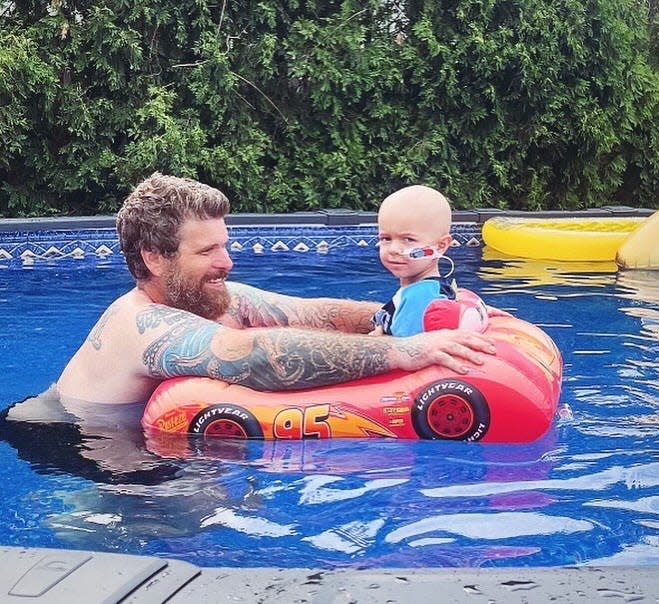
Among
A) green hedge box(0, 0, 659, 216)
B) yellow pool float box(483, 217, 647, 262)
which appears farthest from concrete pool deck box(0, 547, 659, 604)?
green hedge box(0, 0, 659, 216)

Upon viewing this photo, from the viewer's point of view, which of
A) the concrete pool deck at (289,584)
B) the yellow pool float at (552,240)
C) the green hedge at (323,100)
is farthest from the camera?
the green hedge at (323,100)

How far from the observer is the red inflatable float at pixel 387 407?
3.25 metres

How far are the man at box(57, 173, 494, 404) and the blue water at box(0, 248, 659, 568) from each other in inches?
8.7

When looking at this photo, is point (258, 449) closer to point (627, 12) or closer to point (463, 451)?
point (463, 451)

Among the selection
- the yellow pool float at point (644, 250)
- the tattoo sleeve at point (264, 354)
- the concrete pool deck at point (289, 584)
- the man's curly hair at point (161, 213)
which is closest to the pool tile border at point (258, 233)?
the yellow pool float at point (644, 250)

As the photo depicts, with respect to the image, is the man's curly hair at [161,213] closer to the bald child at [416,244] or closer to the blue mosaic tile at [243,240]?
the bald child at [416,244]

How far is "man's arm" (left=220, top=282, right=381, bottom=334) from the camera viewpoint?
3.88m

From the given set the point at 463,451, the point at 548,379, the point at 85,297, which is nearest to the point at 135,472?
the point at 463,451

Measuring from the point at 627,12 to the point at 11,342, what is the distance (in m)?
7.75

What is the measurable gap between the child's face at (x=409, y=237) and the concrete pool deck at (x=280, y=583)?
1.79m

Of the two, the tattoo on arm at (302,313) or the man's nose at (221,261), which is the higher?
the man's nose at (221,261)

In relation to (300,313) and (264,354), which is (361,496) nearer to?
(264,354)

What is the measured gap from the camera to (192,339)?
3.34 metres

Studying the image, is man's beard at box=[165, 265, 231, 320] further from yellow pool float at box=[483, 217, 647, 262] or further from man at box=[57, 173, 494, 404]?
yellow pool float at box=[483, 217, 647, 262]
